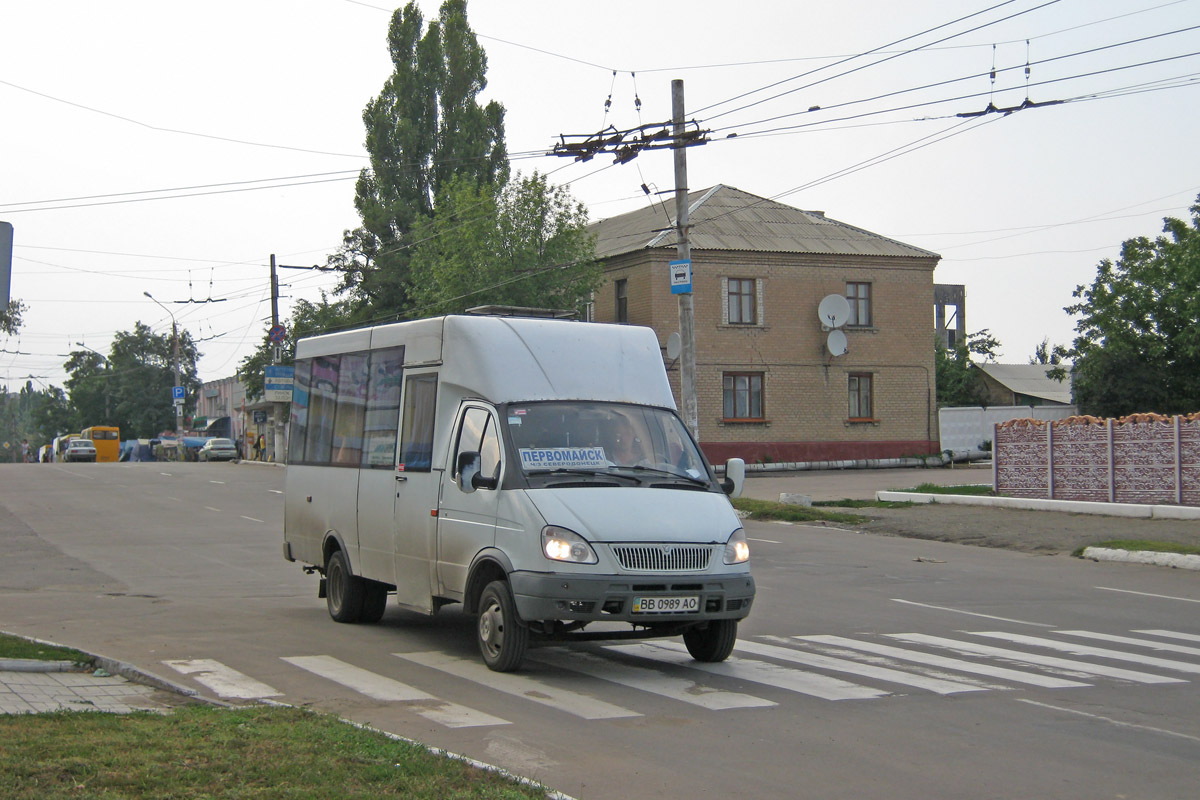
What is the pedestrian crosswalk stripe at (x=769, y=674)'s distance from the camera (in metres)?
8.38

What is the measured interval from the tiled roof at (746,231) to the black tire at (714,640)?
116 feet

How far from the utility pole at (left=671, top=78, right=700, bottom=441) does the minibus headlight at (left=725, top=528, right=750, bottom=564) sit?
51.8 feet

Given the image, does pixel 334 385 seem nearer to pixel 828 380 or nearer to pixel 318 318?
pixel 828 380

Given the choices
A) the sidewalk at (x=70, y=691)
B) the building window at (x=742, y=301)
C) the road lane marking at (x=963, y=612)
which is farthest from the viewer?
the building window at (x=742, y=301)

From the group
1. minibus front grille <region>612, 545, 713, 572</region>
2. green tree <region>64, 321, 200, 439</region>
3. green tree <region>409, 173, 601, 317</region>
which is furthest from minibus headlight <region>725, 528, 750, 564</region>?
green tree <region>64, 321, 200, 439</region>

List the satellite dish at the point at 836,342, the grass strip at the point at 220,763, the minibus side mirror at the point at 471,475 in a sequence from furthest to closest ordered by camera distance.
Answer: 1. the satellite dish at the point at 836,342
2. the minibus side mirror at the point at 471,475
3. the grass strip at the point at 220,763

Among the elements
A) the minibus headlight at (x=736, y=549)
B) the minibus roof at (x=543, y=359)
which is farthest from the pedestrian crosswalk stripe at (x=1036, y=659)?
the minibus roof at (x=543, y=359)

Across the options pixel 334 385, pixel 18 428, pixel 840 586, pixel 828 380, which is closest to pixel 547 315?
pixel 334 385

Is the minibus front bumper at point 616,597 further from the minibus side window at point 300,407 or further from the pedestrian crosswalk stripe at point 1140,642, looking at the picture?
the minibus side window at point 300,407

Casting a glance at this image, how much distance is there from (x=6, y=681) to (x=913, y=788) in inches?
233

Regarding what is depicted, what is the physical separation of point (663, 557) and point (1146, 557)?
489 inches

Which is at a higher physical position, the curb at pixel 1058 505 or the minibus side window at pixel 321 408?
the minibus side window at pixel 321 408

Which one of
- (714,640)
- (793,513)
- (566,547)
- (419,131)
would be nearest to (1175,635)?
(714,640)

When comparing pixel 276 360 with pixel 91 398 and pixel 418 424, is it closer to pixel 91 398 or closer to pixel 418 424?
pixel 418 424
